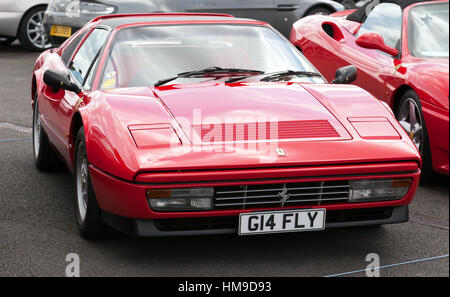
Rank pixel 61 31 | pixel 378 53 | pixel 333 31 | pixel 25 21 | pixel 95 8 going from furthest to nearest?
pixel 25 21
pixel 61 31
pixel 95 8
pixel 333 31
pixel 378 53

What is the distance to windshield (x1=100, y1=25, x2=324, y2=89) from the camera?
3.99 m

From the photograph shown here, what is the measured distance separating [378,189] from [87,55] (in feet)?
7.11

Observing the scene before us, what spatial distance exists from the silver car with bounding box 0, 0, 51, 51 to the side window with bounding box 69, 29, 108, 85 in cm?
750

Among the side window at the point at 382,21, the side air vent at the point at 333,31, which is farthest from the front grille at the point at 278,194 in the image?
the side air vent at the point at 333,31

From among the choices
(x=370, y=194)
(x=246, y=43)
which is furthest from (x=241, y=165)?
(x=246, y=43)

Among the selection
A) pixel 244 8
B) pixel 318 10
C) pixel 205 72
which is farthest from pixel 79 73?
pixel 318 10

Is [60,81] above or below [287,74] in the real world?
below

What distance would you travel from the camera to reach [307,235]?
12.0 feet

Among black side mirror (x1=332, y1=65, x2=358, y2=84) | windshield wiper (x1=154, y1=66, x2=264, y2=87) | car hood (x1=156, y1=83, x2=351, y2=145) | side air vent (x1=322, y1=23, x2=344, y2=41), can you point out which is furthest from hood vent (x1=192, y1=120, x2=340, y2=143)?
side air vent (x1=322, y1=23, x2=344, y2=41)

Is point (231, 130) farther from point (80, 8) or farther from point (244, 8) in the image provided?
point (244, 8)

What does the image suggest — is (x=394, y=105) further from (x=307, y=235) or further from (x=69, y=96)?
(x=69, y=96)

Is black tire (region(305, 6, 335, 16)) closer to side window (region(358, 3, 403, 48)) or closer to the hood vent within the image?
side window (region(358, 3, 403, 48))

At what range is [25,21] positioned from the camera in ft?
38.9
